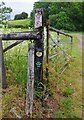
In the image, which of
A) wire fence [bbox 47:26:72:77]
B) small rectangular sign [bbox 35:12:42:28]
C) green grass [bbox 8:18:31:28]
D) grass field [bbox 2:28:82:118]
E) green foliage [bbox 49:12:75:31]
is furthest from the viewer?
green foliage [bbox 49:12:75:31]

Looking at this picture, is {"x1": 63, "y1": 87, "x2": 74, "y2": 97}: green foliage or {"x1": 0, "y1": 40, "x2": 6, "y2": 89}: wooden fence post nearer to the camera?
{"x1": 0, "y1": 40, "x2": 6, "y2": 89}: wooden fence post

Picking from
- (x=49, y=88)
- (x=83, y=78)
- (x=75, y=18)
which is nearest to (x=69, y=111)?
(x=49, y=88)

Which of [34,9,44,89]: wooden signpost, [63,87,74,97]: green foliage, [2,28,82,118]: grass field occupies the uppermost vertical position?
[34,9,44,89]: wooden signpost

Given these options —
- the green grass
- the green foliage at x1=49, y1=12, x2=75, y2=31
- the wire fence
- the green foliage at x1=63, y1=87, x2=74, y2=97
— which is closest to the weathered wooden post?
the wire fence

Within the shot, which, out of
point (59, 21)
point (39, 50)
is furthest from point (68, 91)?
point (59, 21)

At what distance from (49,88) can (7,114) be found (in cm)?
139

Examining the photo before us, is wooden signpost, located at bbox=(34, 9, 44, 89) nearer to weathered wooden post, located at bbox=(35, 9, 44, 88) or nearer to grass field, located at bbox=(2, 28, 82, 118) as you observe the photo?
weathered wooden post, located at bbox=(35, 9, 44, 88)

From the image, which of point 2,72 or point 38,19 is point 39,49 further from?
point 2,72

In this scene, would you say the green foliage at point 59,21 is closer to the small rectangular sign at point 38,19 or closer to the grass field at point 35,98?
the grass field at point 35,98

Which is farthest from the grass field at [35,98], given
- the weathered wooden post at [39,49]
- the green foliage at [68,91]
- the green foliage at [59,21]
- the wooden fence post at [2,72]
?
the green foliage at [59,21]

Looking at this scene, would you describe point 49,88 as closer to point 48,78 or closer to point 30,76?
point 48,78

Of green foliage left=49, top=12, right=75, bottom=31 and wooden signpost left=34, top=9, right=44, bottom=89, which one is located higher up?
wooden signpost left=34, top=9, right=44, bottom=89

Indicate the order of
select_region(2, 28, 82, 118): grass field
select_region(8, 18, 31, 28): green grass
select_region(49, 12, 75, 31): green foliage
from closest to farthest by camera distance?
select_region(2, 28, 82, 118): grass field → select_region(8, 18, 31, 28): green grass → select_region(49, 12, 75, 31): green foliage

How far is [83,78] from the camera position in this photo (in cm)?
809
